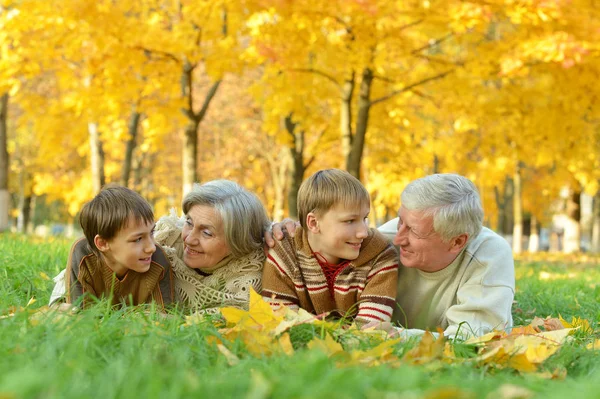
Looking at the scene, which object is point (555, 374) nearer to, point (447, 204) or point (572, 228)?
point (447, 204)

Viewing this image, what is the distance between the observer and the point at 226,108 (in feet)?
79.7

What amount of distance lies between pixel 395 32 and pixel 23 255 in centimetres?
639

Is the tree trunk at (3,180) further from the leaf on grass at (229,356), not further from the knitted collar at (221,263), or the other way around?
A: the leaf on grass at (229,356)

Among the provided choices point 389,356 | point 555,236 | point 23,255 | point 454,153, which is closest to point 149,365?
point 389,356

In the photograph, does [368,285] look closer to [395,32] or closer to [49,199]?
[395,32]

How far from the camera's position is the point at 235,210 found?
12.9ft

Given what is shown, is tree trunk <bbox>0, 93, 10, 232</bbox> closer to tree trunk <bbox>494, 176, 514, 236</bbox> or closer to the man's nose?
the man's nose

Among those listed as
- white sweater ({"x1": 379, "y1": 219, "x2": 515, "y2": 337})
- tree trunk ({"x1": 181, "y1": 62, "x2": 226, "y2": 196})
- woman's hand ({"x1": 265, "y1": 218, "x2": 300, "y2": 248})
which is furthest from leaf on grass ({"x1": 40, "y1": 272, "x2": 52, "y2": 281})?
tree trunk ({"x1": 181, "y1": 62, "x2": 226, "y2": 196})

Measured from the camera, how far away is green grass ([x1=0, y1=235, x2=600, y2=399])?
1778 mm

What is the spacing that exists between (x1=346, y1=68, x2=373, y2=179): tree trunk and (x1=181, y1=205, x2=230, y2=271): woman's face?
733 centimetres

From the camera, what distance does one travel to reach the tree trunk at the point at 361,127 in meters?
11.2

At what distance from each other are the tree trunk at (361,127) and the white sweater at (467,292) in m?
7.11

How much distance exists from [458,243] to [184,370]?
2.04m

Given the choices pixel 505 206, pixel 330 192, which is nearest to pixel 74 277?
pixel 330 192
